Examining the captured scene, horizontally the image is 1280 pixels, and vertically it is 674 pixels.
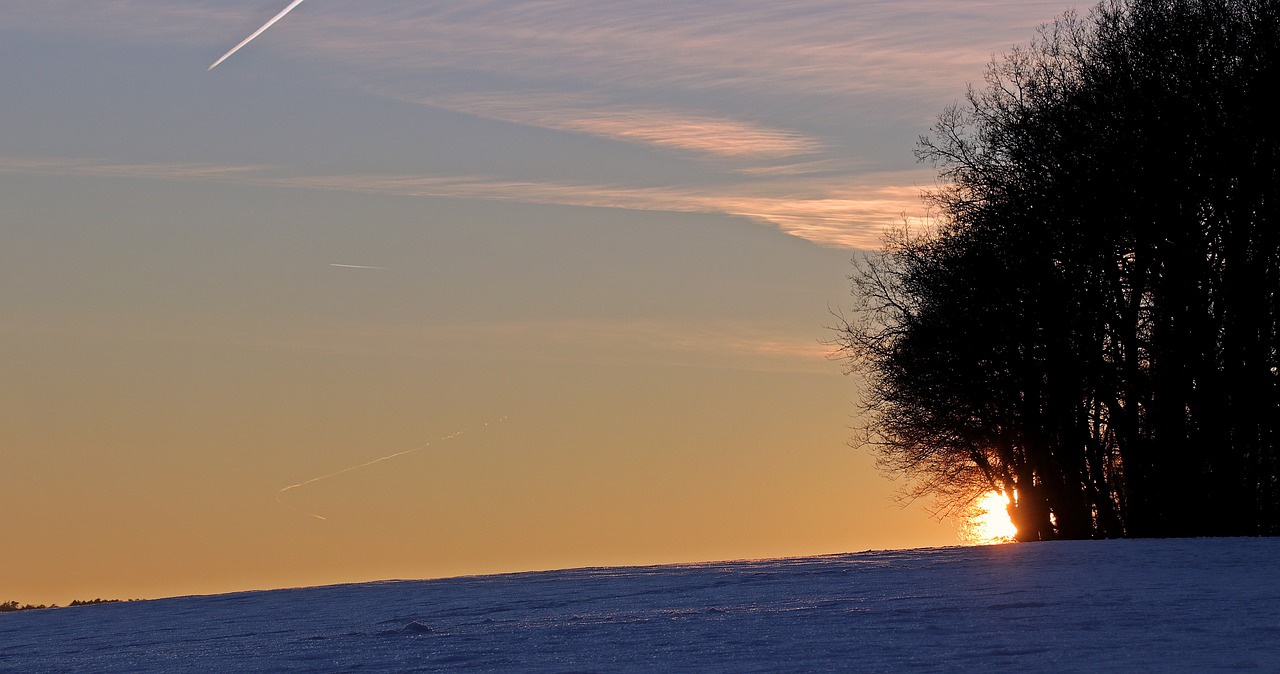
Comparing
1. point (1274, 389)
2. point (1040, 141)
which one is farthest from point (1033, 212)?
point (1274, 389)

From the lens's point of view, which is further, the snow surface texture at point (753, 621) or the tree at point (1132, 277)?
the tree at point (1132, 277)

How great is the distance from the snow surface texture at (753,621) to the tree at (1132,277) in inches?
402

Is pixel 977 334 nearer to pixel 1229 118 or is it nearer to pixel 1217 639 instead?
pixel 1229 118

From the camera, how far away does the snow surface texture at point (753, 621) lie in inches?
320

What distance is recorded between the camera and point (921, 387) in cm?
2862

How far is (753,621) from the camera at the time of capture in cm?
995

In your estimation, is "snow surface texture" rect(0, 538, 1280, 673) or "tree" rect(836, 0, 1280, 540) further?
"tree" rect(836, 0, 1280, 540)

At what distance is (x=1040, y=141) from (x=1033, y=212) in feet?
4.43

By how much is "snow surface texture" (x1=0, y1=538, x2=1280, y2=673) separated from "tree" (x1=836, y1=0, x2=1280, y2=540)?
33.5 ft

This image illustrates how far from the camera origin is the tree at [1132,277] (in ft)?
80.3

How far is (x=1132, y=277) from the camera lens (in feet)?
85.8

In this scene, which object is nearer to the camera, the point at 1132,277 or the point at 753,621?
the point at 753,621

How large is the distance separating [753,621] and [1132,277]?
18490mm

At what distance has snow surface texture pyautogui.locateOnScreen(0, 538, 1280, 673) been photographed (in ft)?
26.7
